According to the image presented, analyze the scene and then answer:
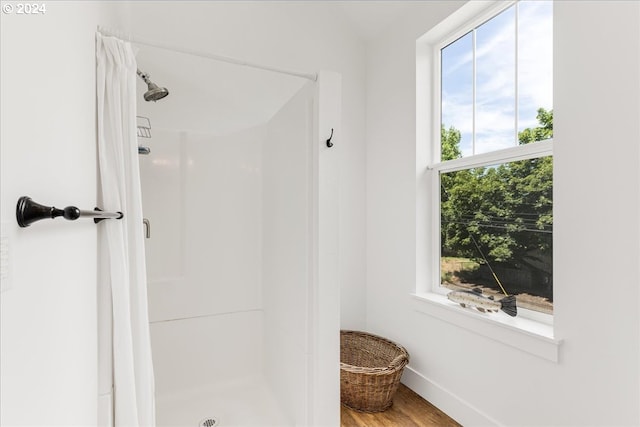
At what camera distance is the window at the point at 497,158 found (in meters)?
1.61

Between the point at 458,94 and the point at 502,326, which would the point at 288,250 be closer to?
the point at 502,326

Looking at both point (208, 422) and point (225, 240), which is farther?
point (225, 240)

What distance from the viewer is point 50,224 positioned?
0.70m

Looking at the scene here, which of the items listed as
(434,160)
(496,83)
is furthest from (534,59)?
(434,160)

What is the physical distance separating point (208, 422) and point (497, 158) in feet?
6.76

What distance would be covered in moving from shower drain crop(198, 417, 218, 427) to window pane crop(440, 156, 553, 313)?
155 centimetres

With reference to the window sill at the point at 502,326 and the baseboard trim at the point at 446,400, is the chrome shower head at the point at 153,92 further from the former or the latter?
the baseboard trim at the point at 446,400

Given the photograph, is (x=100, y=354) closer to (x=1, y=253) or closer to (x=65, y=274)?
(x=65, y=274)

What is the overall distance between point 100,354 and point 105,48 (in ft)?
3.25

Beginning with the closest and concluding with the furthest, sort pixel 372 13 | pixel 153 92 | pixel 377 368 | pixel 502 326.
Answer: pixel 502 326
pixel 153 92
pixel 377 368
pixel 372 13

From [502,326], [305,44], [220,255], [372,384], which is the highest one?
[305,44]

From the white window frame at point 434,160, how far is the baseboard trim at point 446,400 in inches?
16.4

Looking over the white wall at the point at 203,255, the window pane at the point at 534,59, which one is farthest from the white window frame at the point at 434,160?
the white wall at the point at 203,255

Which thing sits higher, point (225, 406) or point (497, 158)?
point (497, 158)
